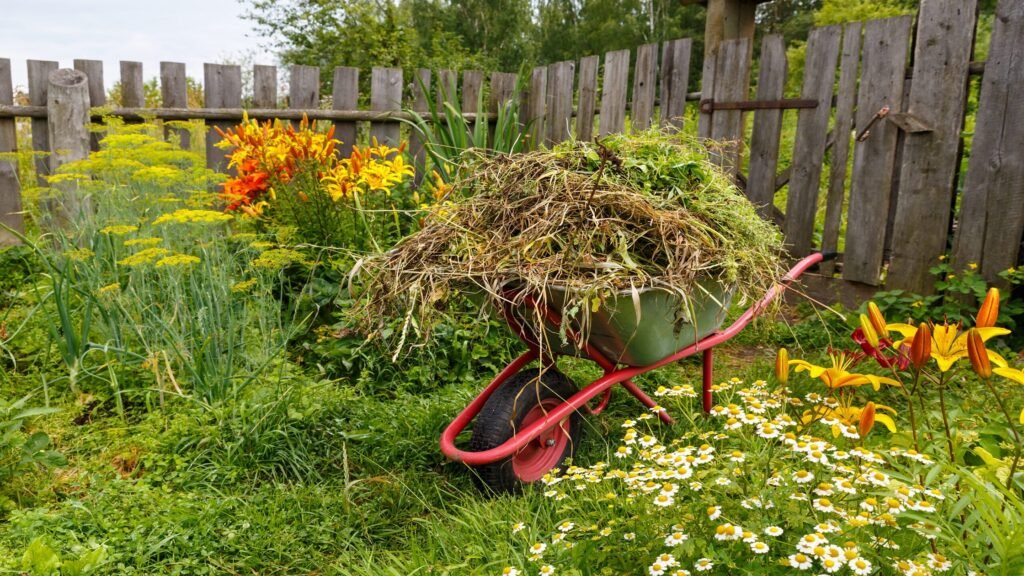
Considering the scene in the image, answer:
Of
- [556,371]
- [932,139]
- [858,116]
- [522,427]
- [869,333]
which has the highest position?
[858,116]

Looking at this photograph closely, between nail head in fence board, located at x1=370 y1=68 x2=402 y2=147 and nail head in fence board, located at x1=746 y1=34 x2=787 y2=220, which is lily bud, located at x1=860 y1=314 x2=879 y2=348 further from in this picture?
nail head in fence board, located at x1=370 y1=68 x2=402 y2=147

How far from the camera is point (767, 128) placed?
4379 mm

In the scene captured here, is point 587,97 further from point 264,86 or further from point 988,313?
point 988,313

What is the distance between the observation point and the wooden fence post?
15.8 ft

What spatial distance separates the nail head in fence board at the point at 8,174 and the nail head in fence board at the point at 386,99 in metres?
2.40

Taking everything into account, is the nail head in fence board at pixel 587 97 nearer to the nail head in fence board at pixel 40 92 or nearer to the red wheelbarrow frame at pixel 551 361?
the red wheelbarrow frame at pixel 551 361

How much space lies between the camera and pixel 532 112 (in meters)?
6.09

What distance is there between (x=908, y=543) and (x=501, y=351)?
2073 millimetres

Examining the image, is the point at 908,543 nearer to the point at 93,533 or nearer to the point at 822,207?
the point at 93,533

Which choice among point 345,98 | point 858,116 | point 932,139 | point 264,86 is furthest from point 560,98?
point 932,139

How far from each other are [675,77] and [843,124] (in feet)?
4.05

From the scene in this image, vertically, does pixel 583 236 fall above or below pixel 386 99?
below

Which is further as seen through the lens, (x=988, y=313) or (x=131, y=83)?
(x=131, y=83)

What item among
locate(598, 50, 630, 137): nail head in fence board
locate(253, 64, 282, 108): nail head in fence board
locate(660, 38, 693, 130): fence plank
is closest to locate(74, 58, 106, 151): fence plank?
locate(253, 64, 282, 108): nail head in fence board
